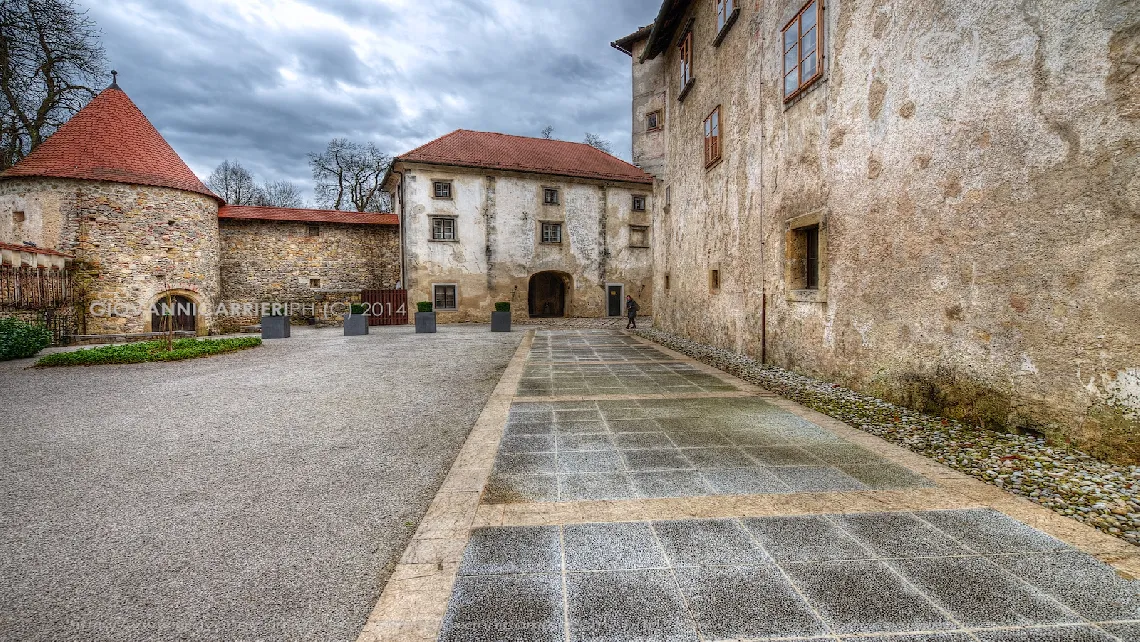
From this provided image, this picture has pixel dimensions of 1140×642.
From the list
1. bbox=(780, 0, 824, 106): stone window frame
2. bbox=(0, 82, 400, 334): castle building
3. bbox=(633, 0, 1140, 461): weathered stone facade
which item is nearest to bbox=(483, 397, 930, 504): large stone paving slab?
bbox=(633, 0, 1140, 461): weathered stone facade

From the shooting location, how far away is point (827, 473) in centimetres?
337

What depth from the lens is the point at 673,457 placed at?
12.2 feet

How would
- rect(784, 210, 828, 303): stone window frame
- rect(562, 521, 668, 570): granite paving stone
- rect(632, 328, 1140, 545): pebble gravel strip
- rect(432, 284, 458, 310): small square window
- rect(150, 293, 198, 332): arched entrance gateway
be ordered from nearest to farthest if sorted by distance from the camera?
rect(562, 521, 668, 570): granite paving stone < rect(632, 328, 1140, 545): pebble gravel strip < rect(784, 210, 828, 303): stone window frame < rect(150, 293, 198, 332): arched entrance gateway < rect(432, 284, 458, 310): small square window

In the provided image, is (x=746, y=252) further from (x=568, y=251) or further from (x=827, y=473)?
(x=568, y=251)

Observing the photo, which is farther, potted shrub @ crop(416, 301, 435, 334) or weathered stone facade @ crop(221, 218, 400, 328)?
weathered stone facade @ crop(221, 218, 400, 328)

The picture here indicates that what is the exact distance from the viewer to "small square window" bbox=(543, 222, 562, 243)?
75.1 ft

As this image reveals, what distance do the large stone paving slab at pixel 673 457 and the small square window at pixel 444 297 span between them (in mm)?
16718

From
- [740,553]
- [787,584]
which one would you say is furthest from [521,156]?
[787,584]

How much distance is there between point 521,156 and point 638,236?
282 inches

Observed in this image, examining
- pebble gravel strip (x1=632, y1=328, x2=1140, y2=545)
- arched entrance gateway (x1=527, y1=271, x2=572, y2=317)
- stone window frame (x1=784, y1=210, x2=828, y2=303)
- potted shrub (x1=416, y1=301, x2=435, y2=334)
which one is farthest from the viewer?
arched entrance gateway (x1=527, y1=271, x2=572, y2=317)

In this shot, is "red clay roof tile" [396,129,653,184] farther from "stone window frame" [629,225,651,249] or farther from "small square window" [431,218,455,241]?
"small square window" [431,218,455,241]

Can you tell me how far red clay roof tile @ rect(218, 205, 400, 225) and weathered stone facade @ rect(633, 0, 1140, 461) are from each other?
59.5ft

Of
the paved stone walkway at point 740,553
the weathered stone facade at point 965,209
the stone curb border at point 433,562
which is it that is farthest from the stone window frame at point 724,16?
the stone curb border at point 433,562

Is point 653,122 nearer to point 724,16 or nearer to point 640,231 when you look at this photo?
point 724,16
